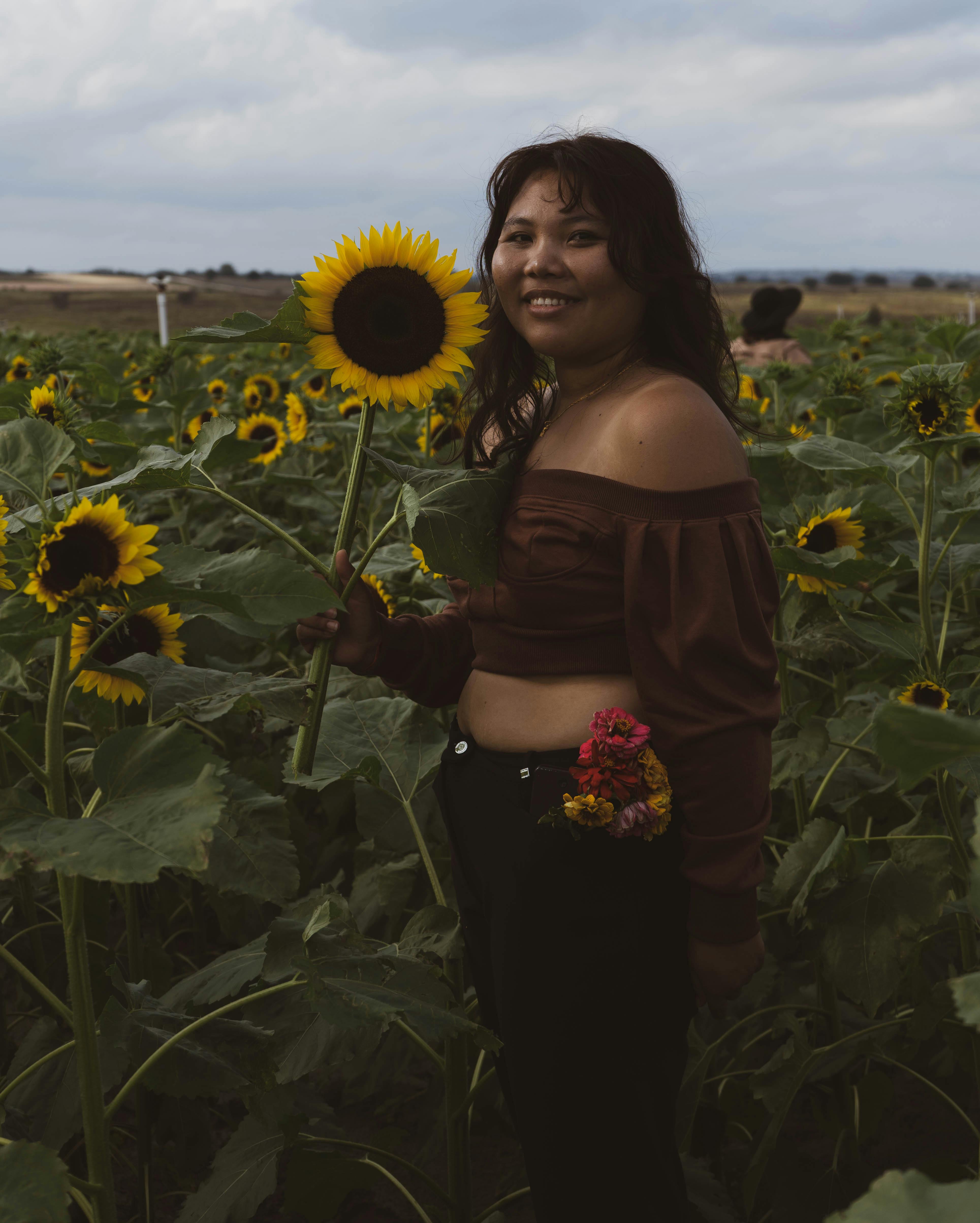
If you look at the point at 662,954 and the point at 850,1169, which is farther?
the point at 850,1169

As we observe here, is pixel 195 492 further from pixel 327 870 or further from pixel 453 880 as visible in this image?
pixel 453 880

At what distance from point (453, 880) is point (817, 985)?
79 centimetres

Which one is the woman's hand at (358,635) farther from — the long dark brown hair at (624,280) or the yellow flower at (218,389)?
the yellow flower at (218,389)

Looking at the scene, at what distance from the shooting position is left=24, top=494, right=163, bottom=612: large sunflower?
1.20 m

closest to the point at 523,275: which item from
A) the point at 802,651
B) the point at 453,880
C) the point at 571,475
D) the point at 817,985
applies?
the point at 571,475

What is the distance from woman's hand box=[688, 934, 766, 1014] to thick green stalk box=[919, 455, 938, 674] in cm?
62

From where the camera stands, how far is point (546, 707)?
169cm

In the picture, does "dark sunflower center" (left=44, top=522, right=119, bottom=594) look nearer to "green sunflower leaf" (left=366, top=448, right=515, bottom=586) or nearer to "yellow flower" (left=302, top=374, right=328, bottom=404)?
"green sunflower leaf" (left=366, top=448, right=515, bottom=586)

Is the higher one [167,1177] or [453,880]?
[453,880]

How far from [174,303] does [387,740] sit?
3931 centimetres

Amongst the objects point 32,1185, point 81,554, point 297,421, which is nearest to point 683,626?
point 81,554

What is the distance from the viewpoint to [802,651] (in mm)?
2125

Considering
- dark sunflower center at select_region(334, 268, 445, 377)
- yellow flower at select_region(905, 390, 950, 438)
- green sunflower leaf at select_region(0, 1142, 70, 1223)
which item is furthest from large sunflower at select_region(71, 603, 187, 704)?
yellow flower at select_region(905, 390, 950, 438)

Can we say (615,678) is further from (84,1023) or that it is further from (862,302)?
(862,302)
